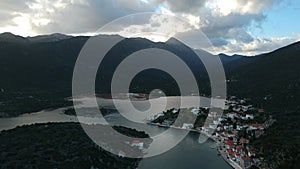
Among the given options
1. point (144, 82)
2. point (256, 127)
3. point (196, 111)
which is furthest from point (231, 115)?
point (144, 82)

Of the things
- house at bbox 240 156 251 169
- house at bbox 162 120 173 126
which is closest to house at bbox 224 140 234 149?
house at bbox 240 156 251 169

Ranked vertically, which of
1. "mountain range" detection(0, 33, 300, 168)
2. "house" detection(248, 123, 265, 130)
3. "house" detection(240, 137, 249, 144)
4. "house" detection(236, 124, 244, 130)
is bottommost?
"house" detection(240, 137, 249, 144)

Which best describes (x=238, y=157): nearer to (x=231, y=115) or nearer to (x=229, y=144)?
(x=229, y=144)

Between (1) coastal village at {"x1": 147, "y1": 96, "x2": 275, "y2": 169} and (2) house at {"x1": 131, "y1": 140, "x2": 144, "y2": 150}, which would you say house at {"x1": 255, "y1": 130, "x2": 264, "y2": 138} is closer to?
(1) coastal village at {"x1": 147, "y1": 96, "x2": 275, "y2": 169}

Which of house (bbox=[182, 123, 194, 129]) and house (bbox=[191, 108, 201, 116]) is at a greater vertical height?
house (bbox=[191, 108, 201, 116])

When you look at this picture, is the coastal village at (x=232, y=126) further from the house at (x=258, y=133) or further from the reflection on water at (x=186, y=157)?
the reflection on water at (x=186, y=157)

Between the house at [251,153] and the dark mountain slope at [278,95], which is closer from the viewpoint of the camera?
the dark mountain slope at [278,95]

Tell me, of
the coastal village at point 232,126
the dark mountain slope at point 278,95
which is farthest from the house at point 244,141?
the dark mountain slope at point 278,95

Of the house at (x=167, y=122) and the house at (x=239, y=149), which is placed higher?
the house at (x=167, y=122)
